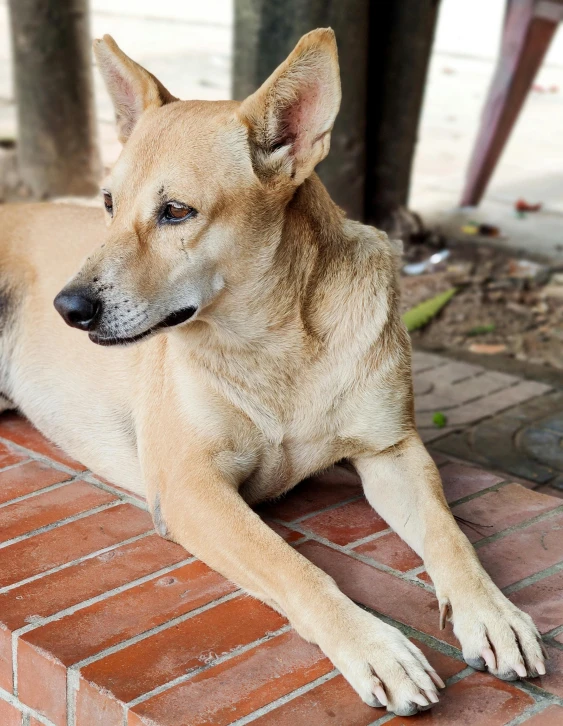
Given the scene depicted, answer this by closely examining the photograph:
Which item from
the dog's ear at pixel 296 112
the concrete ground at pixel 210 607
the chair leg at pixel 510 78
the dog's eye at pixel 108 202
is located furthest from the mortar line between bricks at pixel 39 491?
the chair leg at pixel 510 78

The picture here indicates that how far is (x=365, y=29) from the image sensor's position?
16.6ft

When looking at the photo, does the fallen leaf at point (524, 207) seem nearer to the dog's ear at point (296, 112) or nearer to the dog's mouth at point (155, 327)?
the dog's ear at point (296, 112)

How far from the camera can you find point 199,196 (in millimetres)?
2426

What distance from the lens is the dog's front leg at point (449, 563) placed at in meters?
2.14

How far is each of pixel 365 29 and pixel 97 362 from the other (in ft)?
8.92

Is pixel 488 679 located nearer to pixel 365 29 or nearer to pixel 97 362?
pixel 97 362

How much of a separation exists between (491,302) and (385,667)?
11.1 ft

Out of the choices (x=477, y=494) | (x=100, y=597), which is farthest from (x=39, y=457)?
(x=477, y=494)

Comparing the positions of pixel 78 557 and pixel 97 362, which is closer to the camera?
pixel 78 557

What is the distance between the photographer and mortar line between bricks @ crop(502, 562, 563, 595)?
8.05 feet

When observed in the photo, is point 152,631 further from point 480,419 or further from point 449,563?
point 480,419

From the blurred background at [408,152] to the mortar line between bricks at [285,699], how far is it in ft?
8.86

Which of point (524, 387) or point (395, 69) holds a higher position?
point (395, 69)

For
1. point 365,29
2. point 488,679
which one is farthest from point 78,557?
point 365,29
